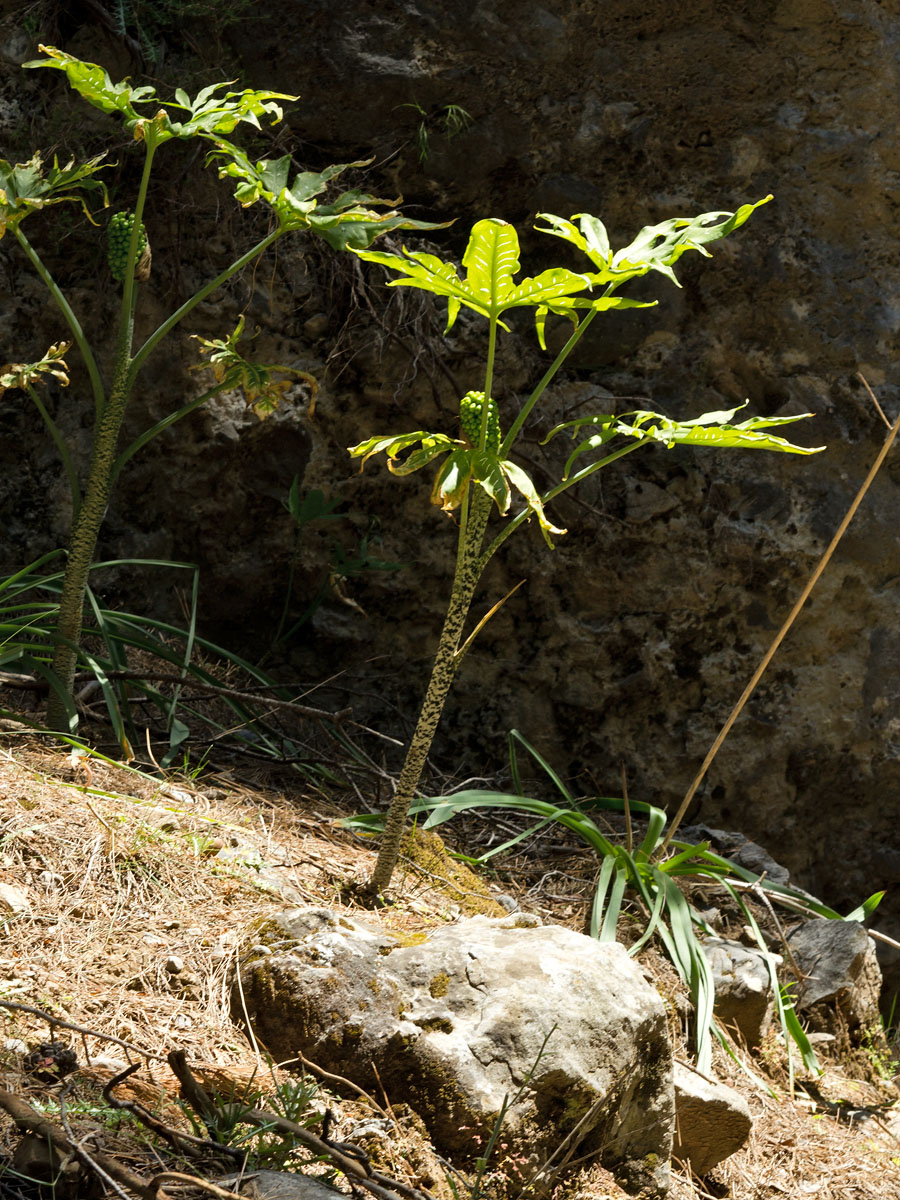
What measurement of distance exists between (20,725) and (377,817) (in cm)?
88

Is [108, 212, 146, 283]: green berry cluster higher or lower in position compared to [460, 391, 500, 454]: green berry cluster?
higher

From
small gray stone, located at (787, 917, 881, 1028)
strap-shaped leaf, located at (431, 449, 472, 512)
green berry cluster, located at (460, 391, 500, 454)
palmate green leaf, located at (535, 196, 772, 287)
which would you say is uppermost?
palmate green leaf, located at (535, 196, 772, 287)

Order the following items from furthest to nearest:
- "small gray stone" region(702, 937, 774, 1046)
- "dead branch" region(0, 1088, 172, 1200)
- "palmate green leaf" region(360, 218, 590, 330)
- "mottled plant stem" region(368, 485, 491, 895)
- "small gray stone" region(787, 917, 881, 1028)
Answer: "small gray stone" region(787, 917, 881, 1028)
"small gray stone" region(702, 937, 774, 1046)
"mottled plant stem" region(368, 485, 491, 895)
"palmate green leaf" region(360, 218, 590, 330)
"dead branch" region(0, 1088, 172, 1200)

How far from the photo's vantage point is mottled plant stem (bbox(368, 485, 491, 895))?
186 centimetres

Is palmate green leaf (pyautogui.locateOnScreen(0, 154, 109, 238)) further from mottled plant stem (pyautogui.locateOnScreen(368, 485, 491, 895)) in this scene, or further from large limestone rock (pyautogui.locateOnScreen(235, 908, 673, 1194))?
large limestone rock (pyautogui.locateOnScreen(235, 908, 673, 1194))

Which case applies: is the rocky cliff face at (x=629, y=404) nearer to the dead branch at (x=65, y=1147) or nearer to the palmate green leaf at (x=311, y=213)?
the palmate green leaf at (x=311, y=213)

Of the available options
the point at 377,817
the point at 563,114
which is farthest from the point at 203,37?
the point at 377,817

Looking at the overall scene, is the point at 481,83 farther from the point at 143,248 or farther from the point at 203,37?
the point at 143,248

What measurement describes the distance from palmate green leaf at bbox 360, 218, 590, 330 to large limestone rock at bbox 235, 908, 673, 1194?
110cm

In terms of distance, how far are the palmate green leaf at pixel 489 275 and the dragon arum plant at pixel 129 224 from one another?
0.25m

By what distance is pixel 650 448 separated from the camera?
3424 mm

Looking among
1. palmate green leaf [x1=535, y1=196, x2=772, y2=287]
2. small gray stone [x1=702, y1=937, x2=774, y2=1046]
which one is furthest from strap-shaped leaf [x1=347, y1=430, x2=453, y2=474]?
small gray stone [x1=702, y1=937, x2=774, y2=1046]

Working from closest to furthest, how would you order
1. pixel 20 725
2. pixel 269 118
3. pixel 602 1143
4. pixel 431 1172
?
pixel 431 1172 → pixel 602 1143 → pixel 20 725 → pixel 269 118

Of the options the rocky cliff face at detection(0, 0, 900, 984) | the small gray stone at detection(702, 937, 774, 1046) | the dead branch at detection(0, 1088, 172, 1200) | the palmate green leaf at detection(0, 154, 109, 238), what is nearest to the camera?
the dead branch at detection(0, 1088, 172, 1200)
